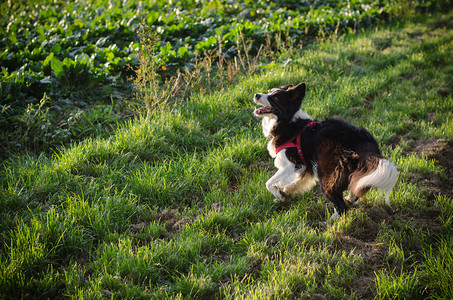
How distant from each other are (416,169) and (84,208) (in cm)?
364

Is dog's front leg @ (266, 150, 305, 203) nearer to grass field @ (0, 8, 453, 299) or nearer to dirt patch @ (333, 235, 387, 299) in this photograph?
grass field @ (0, 8, 453, 299)

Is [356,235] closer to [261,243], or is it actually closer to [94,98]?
[261,243]

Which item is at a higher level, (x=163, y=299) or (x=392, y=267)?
(x=163, y=299)

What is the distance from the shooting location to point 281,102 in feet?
11.4

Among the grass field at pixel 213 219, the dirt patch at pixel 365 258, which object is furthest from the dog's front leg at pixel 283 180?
the dirt patch at pixel 365 258

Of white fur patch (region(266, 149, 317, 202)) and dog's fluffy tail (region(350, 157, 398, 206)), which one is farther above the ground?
dog's fluffy tail (region(350, 157, 398, 206))

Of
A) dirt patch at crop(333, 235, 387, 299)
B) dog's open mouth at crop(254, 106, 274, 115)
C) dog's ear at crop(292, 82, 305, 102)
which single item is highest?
dog's ear at crop(292, 82, 305, 102)

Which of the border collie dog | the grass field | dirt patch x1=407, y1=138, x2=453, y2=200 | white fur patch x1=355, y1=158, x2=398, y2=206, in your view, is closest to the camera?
the grass field

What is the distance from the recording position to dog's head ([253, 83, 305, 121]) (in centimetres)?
347

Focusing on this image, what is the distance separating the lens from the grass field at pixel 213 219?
7.88ft

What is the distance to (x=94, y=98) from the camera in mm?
5371

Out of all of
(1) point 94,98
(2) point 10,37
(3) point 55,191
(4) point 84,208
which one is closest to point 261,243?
(4) point 84,208

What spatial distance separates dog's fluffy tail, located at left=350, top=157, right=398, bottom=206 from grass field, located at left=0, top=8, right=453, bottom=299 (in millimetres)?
519

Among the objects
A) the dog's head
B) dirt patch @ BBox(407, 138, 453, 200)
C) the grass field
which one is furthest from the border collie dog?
dirt patch @ BBox(407, 138, 453, 200)
